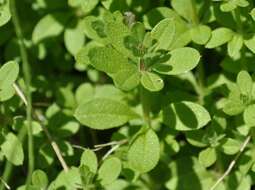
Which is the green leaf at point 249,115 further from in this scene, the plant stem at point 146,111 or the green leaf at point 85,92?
the green leaf at point 85,92

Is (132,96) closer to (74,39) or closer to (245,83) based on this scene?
(74,39)

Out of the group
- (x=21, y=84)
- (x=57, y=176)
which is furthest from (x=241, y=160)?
(x=21, y=84)

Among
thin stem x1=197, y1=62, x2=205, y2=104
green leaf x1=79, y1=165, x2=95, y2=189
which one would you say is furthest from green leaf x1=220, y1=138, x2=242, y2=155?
green leaf x1=79, y1=165, x2=95, y2=189

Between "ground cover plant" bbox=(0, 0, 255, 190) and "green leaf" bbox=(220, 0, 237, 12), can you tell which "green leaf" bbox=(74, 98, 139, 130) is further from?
"green leaf" bbox=(220, 0, 237, 12)

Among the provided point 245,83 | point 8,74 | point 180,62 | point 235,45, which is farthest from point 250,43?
point 8,74

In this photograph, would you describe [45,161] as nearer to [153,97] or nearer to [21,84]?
[21,84]

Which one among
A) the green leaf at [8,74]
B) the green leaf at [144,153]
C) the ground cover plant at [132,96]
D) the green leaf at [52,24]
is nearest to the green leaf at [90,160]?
the ground cover plant at [132,96]
